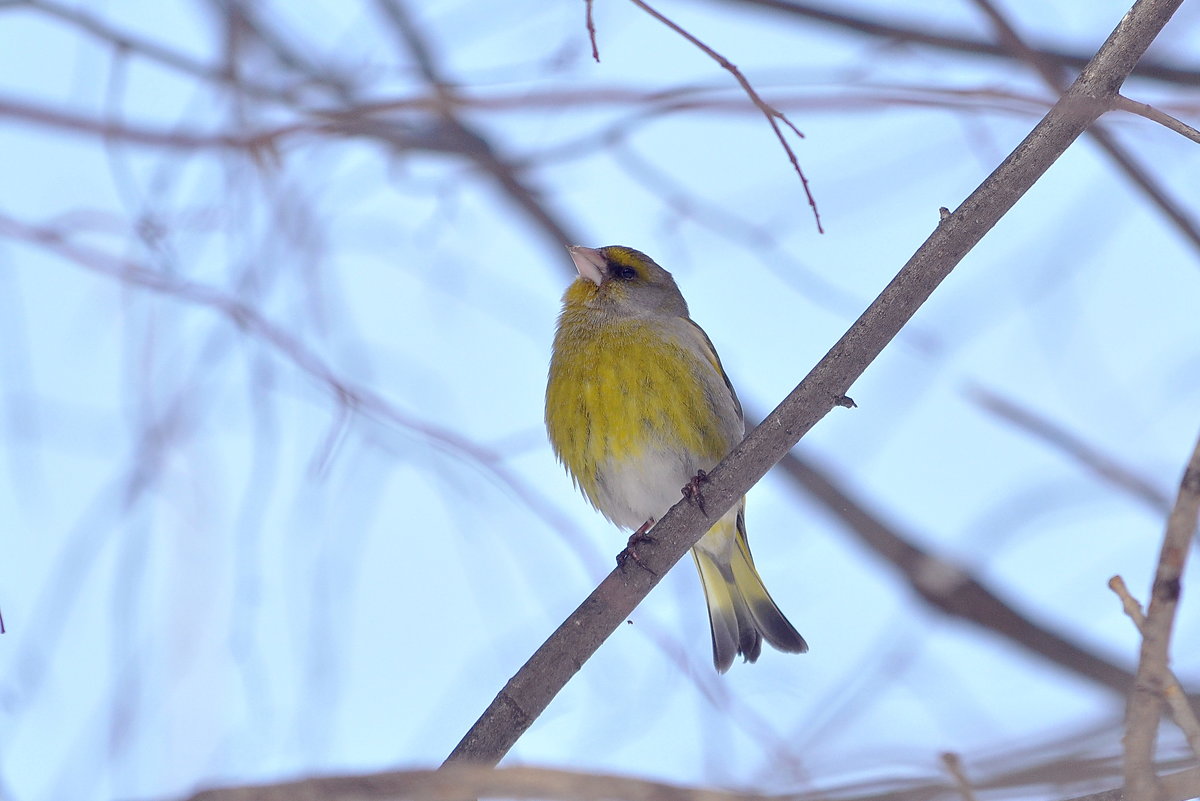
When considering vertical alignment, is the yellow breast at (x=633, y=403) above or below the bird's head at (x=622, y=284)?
below

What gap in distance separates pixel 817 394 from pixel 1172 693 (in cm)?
165

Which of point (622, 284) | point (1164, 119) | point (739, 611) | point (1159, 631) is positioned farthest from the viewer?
point (622, 284)

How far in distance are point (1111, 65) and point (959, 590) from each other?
3434 mm

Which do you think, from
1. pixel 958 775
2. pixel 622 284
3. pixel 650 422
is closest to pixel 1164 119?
pixel 958 775

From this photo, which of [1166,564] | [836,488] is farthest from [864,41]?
[1166,564]

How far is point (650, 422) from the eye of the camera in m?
4.66

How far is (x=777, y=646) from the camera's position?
5.02 metres

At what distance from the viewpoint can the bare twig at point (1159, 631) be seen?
1.39 m

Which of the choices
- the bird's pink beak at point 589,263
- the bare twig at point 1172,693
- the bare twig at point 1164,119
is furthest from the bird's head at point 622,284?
the bare twig at point 1172,693

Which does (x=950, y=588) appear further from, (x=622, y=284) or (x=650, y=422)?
(x=622, y=284)

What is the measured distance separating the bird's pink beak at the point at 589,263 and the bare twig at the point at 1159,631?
402cm

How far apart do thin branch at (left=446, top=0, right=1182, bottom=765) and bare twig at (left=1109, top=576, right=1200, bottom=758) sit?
1316 mm

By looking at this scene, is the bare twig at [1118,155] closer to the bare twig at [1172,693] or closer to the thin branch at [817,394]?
the thin branch at [817,394]

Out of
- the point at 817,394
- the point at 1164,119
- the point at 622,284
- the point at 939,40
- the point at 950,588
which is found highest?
the point at 939,40
